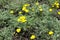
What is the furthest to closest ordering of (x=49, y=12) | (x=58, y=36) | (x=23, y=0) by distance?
1. (x=23, y=0)
2. (x=49, y=12)
3. (x=58, y=36)

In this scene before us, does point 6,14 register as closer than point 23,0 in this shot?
Yes

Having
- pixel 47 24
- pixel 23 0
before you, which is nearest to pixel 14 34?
pixel 47 24

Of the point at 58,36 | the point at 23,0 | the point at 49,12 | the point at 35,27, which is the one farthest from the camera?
the point at 23,0

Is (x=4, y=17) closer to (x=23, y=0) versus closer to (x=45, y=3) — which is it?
(x=23, y=0)

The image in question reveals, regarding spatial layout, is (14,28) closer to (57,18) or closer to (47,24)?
(47,24)

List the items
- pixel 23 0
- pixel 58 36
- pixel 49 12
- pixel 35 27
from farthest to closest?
pixel 23 0 < pixel 49 12 < pixel 35 27 < pixel 58 36

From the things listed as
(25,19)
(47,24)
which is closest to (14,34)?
(25,19)

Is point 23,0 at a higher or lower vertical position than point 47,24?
higher

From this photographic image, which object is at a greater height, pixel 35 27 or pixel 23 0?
pixel 23 0

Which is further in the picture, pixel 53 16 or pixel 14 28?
pixel 53 16
